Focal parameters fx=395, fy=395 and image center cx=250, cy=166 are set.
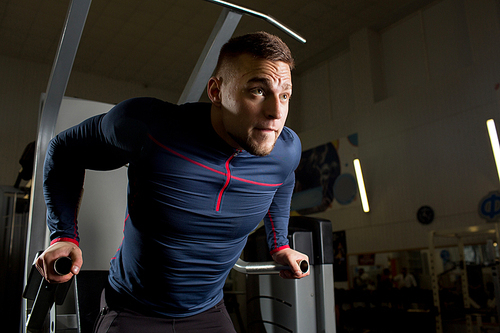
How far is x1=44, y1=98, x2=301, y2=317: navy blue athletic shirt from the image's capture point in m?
0.98

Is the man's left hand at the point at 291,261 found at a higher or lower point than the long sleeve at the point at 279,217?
lower

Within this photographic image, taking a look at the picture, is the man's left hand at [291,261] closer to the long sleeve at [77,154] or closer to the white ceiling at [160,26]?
the long sleeve at [77,154]

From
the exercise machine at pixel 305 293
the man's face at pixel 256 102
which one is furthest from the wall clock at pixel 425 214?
the man's face at pixel 256 102

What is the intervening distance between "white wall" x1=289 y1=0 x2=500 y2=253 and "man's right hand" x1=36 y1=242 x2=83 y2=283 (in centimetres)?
530

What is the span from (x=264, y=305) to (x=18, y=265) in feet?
11.1

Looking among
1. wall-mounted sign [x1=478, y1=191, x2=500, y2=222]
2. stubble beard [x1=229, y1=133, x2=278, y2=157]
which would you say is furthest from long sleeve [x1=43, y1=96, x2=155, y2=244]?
wall-mounted sign [x1=478, y1=191, x2=500, y2=222]

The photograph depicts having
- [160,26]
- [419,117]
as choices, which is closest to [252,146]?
[419,117]

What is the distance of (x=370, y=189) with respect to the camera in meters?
6.56

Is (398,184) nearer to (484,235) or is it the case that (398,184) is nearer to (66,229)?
(484,235)

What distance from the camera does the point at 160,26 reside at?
6871mm

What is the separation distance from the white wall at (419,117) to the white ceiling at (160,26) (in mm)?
455

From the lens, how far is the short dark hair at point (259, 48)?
3.10ft

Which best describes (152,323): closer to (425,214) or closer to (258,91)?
(258,91)

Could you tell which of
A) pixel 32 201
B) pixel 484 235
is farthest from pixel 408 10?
pixel 32 201
